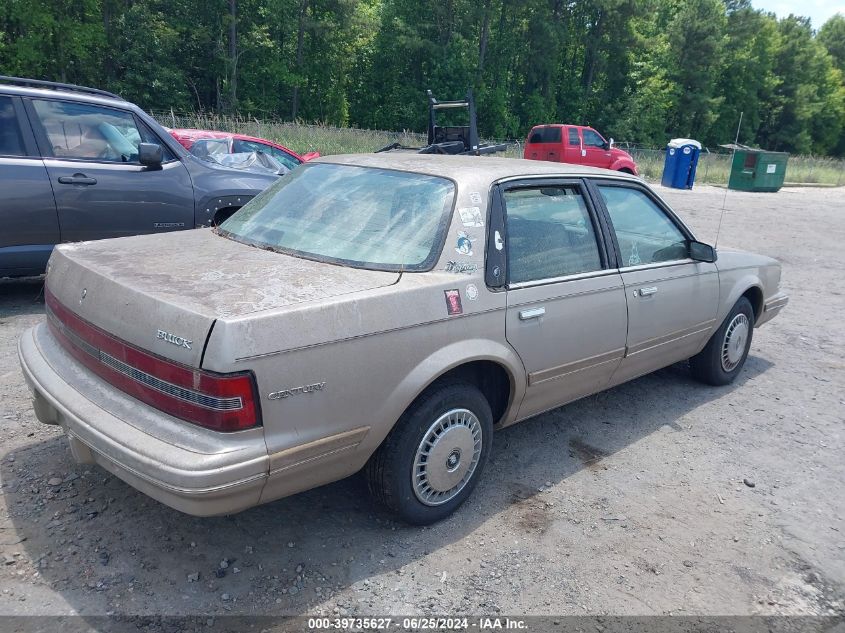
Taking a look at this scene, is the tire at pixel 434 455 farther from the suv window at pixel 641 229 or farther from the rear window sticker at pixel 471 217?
the suv window at pixel 641 229

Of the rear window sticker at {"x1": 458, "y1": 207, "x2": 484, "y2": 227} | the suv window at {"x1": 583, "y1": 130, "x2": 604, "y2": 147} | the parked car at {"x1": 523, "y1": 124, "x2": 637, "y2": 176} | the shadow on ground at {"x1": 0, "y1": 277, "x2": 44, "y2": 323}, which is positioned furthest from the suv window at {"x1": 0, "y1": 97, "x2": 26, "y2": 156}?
the suv window at {"x1": 583, "y1": 130, "x2": 604, "y2": 147}

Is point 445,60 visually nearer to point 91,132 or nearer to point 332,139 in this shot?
point 332,139

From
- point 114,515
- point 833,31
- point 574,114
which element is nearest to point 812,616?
point 114,515

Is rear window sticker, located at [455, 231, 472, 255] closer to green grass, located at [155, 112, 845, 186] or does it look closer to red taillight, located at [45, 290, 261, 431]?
red taillight, located at [45, 290, 261, 431]

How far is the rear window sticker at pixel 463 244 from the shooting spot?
3002 millimetres

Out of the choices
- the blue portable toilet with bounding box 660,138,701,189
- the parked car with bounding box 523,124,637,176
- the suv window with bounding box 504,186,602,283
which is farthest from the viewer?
the blue portable toilet with bounding box 660,138,701,189

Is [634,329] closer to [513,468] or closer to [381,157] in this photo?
[513,468]

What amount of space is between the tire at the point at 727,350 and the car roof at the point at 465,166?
5.58ft

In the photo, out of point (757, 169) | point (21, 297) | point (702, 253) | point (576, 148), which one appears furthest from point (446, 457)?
point (757, 169)

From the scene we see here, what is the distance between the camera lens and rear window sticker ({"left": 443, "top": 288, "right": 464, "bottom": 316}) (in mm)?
2857

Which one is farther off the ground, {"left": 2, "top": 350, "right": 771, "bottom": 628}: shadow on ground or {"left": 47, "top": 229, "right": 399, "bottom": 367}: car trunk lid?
{"left": 47, "top": 229, "right": 399, "bottom": 367}: car trunk lid

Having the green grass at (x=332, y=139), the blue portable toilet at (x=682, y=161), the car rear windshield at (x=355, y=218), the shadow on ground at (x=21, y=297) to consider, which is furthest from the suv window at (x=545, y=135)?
the car rear windshield at (x=355, y=218)

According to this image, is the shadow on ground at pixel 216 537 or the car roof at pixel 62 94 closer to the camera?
the shadow on ground at pixel 216 537

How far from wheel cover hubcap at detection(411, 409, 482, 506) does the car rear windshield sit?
74 centimetres
